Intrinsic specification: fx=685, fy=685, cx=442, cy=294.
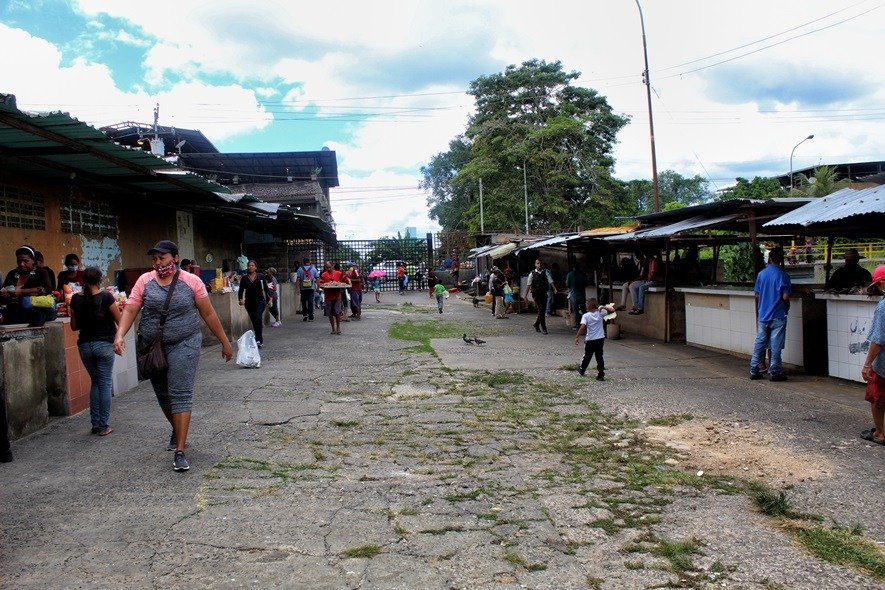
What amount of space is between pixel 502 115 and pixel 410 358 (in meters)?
29.7

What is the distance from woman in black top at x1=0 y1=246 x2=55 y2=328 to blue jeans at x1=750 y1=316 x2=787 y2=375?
28.8ft

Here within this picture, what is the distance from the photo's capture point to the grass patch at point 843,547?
3.56 m

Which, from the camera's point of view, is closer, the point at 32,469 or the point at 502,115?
the point at 32,469

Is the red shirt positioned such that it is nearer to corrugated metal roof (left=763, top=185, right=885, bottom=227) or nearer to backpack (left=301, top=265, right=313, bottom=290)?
backpack (left=301, top=265, right=313, bottom=290)

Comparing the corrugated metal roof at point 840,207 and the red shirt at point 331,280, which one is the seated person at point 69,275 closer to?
the red shirt at point 331,280

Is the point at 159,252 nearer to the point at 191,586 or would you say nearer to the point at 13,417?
the point at 13,417

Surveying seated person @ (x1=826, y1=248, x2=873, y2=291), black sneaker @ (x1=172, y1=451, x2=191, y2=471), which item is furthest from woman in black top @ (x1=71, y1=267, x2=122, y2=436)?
seated person @ (x1=826, y1=248, x2=873, y2=291)

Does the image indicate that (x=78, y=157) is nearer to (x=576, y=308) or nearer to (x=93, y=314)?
(x=93, y=314)

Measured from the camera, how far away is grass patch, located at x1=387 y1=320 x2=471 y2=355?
1366 centimetres

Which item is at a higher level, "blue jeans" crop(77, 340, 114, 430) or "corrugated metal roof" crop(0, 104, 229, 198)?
"corrugated metal roof" crop(0, 104, 229, 198)

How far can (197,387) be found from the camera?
350 inches

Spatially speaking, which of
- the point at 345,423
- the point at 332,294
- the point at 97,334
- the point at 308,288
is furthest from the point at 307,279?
the point at 97,334

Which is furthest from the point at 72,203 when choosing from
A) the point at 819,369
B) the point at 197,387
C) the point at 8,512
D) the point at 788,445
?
the point at 819,369

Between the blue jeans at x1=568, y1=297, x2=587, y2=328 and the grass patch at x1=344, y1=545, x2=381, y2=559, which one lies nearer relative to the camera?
the grass patch at x1=344, y1=545, x2=381, y2=559
